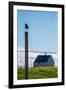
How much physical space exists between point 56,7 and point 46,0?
0.12 meters

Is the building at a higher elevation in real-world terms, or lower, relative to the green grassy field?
higher

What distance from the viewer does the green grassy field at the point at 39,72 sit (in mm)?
2246

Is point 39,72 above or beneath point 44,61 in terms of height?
beneath

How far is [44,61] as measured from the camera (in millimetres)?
2330

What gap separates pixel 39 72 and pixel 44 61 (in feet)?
0.39

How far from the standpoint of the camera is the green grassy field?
225 cm

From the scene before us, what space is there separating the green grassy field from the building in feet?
0.13

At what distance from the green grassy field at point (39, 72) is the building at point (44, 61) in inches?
1.6

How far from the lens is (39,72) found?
2.30 meters

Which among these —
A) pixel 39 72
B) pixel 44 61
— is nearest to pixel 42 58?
pixel 44 61

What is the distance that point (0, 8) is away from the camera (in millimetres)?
2205

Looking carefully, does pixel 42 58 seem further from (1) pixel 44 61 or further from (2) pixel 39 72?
(2) pixel 39 72

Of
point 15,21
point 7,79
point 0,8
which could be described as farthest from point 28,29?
point 7,79

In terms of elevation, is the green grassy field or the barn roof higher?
the barn roof
